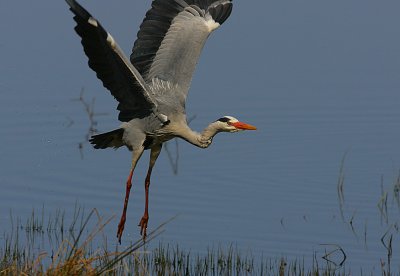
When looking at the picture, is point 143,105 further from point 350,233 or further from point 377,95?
point 377,95

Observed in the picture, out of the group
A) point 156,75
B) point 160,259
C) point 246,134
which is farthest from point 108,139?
point 246,134

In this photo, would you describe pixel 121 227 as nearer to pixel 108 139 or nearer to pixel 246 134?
pixel 108 139

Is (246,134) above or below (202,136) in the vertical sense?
above

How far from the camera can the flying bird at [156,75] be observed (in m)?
9.79

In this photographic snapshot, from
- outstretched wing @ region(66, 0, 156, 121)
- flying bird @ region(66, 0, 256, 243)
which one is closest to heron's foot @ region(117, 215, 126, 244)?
flying bird @ region(66, 0, 256, 243)

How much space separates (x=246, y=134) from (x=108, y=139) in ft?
10.9

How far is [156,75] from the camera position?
11055 mm

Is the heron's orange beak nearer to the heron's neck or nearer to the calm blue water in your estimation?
the heron's neck

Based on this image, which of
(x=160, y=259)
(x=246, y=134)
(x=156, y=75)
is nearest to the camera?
(x=160, y=259)

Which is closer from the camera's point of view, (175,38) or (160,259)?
(160,259)

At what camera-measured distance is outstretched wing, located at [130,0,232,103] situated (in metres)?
11.1

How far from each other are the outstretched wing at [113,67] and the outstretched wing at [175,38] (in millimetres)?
496

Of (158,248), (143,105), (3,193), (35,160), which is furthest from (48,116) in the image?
(158,248)

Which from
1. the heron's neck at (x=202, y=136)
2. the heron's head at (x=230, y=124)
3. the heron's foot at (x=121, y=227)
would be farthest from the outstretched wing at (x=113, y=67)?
the heron's foot at (x=121, y=227)
